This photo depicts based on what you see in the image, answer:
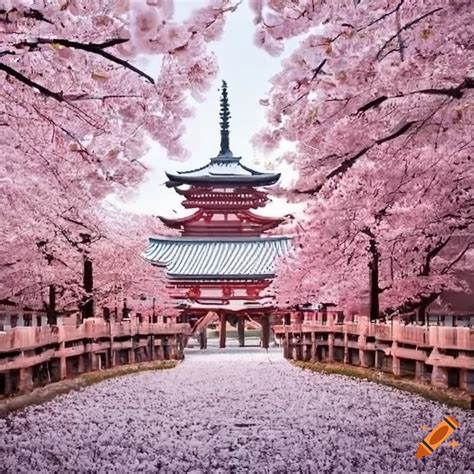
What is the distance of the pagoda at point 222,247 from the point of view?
30172mm

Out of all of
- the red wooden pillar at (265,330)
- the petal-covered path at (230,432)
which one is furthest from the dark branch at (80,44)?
the red wooden pillar at (265,330)

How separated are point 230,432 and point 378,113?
10.0ft

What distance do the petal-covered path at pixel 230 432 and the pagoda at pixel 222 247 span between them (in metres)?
20.7

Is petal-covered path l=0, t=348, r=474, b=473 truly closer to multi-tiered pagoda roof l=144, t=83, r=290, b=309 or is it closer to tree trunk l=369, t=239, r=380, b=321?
tree trunk l=369, t=239, r=380, b=321

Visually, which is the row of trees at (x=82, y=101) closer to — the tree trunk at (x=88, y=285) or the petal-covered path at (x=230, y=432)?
the tree trunk at (x=88, y=285)

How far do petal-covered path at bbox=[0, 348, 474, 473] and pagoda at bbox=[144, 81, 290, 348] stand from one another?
2067cm

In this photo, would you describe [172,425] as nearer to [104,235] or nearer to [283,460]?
[283,460]

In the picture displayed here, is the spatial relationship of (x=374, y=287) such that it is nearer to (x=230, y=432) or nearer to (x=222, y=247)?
(x=230, y=432)

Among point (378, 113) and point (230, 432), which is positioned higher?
point (378, 113)

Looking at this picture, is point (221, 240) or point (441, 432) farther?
point (221, 240)

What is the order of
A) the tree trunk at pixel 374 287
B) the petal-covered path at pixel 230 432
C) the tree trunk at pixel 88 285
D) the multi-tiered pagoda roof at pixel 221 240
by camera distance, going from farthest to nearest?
the multi-tiered pagoda roof at pixel 221 240, the tree trunk at pixel 88 285, the tree trunk at pixel 374 287, the petal-covered path at pixel 230 432

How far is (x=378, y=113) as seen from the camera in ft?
22.4

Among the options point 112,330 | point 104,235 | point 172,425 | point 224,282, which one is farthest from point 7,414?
point 224,282

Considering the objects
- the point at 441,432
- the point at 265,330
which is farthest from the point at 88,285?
the point at 265,330
